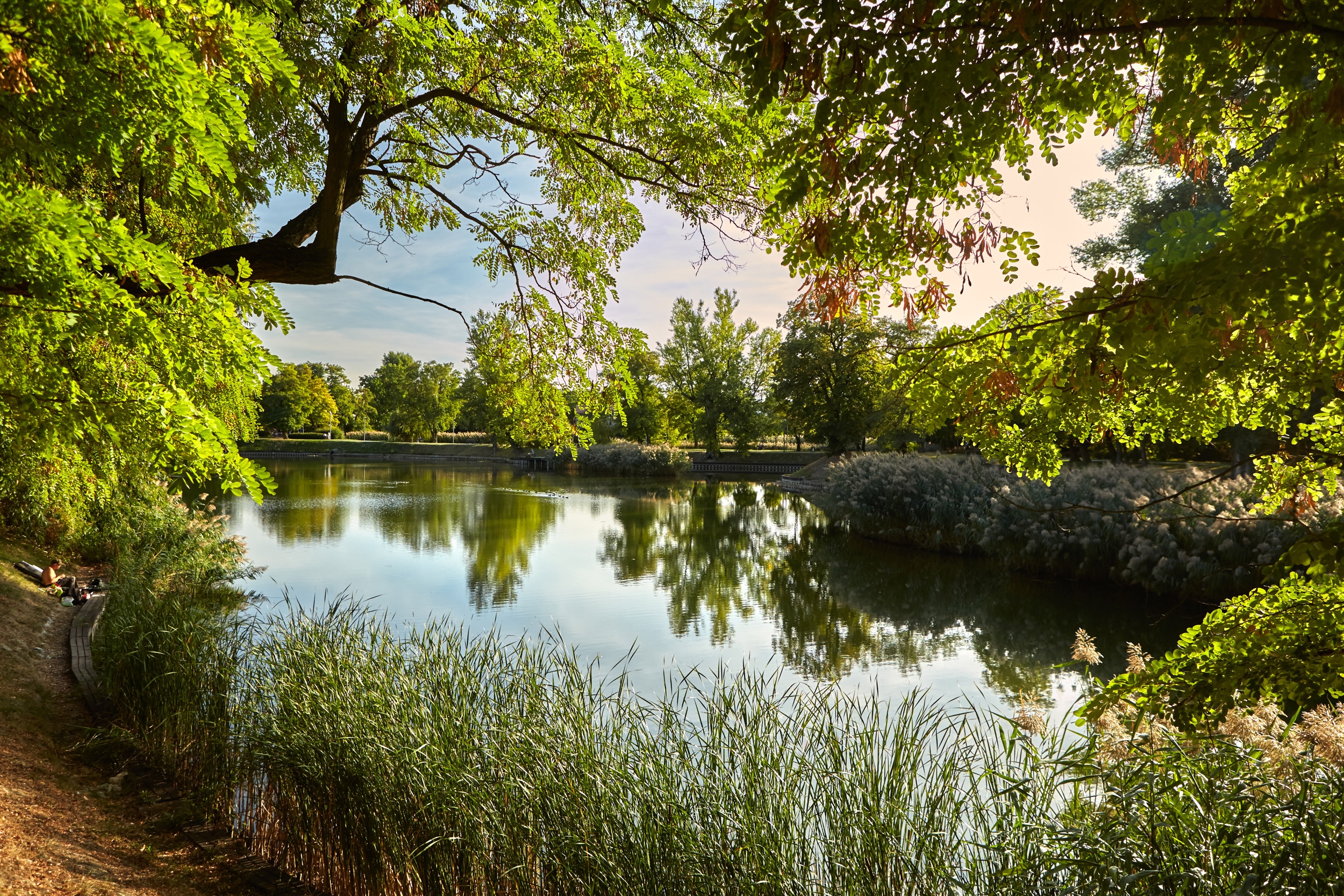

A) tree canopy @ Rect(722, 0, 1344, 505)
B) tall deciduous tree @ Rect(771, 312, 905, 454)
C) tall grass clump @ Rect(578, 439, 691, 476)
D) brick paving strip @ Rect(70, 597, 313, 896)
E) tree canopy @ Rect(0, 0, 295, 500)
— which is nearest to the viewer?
tree canopy @ Rect(722, 0, 1344, 505)

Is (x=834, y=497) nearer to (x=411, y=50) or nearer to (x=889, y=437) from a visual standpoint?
(x=889, y=437)

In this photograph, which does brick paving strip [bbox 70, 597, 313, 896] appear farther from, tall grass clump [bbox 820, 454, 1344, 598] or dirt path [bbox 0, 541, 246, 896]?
tall grass clump [bbox 820, 454, 1344, 598]

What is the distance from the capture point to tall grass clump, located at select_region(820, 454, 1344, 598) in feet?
34.2

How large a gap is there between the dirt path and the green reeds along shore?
1.09 ft

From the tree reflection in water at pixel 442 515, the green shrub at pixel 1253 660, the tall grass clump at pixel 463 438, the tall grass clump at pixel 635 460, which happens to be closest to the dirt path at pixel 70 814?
the green shrub at pixel 1253 660

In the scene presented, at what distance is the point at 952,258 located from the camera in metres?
2.97

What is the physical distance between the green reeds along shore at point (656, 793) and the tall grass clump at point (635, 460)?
3294 cm

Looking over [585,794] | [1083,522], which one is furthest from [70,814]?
[1083,522]

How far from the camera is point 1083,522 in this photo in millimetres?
12828

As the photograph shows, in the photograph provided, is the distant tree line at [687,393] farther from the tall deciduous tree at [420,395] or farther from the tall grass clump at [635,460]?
the tall grass clump at [635,460]

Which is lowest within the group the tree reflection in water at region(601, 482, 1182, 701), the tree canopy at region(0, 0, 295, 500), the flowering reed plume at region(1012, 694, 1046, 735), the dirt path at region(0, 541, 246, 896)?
the tree reflection in water at region(601, 482, 1182, 701)

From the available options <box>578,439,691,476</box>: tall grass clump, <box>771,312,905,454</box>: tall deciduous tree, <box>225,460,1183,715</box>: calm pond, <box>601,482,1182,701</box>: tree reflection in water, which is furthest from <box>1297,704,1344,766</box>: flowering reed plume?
<box>578,439,691,476</box>: tall grass clump

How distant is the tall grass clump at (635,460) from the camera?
38656 millimetres

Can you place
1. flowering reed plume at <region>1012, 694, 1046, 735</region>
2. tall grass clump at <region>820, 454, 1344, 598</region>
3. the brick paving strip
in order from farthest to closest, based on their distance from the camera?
tall grass clump at <region>820, 454, 1344, 598</region> → the brick paving strip → flowering reed plume at <region>1012, 694, 1046, 735</region>
